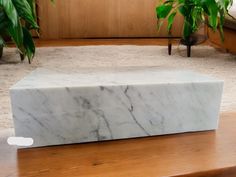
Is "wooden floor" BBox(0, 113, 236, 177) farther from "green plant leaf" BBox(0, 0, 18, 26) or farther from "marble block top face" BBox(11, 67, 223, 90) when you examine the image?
"green plant leaf" BBox(0, 0, 18, 26)

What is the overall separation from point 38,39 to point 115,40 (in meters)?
0.77

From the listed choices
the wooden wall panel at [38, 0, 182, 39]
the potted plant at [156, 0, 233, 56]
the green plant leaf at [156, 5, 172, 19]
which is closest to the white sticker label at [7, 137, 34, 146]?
the potted plant at [156, 0, 233, 56]

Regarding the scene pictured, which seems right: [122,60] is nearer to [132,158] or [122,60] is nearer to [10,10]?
[10,10]

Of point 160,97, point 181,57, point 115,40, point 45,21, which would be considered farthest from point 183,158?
point 45,21

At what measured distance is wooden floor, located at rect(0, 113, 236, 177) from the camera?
18.8 inches

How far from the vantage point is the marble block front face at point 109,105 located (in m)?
0.53

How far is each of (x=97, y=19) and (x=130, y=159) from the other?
2.68 m

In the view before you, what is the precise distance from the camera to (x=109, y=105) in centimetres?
56

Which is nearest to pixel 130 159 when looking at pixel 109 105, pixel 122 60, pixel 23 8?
pixel 109 105

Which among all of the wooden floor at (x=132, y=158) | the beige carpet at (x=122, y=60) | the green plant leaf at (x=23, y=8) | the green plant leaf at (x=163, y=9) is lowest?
the beige carpet at (x=122, y=60)

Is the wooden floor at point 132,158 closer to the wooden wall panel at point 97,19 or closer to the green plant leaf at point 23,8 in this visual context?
the green plant leaf at point 23,8

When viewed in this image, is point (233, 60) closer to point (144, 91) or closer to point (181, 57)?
point (181, 57)

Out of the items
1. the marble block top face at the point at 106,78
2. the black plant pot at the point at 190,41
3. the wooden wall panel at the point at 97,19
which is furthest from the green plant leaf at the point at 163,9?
the marble block top face at the point at 106,78

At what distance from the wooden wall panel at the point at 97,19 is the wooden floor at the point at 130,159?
252 centimetres
